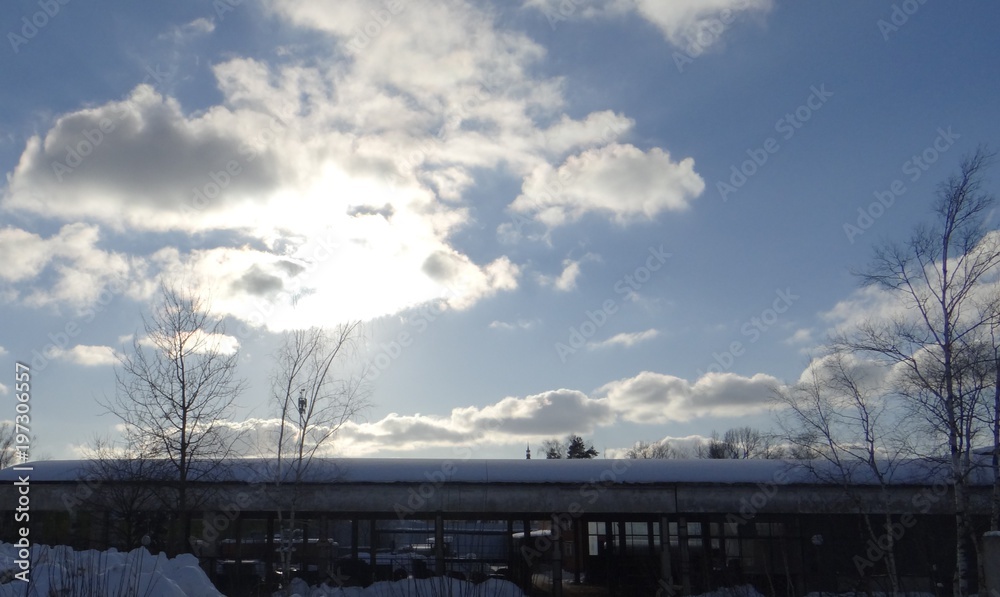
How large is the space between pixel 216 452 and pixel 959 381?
66.1ft

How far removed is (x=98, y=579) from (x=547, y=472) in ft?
62.4

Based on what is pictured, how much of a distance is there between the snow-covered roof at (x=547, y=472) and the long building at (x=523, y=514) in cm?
7

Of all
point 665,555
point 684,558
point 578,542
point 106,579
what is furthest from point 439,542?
point 106,579

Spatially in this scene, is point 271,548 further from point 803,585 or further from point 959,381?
point 959,381

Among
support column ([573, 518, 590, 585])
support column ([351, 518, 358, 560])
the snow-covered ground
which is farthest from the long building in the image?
the snow-covered ground

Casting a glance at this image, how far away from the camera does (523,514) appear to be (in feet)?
89.9

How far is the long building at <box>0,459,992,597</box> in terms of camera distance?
25.1 metres

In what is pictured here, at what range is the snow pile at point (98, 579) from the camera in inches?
350

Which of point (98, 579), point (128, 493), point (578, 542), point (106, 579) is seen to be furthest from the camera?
point (578, 542)

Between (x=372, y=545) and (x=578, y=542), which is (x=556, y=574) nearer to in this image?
(x=372, y=545)

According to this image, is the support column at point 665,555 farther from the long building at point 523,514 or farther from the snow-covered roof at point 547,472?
the snow-covered roof at point 547,472

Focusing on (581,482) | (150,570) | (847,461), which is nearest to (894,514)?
(847,461)

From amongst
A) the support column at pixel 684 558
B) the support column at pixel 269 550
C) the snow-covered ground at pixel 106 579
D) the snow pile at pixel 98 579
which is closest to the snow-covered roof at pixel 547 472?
the support column at pixel 684 558

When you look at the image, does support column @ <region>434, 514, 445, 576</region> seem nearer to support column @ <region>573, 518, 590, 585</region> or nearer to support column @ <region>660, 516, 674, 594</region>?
support column @ <region>660, 516, 674, 594</region>
